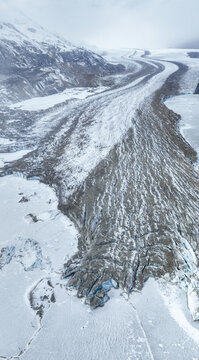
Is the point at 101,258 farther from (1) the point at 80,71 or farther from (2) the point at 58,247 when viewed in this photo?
(1) the point at 80,71

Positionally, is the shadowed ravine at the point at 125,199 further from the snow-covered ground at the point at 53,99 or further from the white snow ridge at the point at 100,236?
the snow-covered ground at the point at 53,99

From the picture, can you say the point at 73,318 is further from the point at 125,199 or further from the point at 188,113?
the point at 188,113

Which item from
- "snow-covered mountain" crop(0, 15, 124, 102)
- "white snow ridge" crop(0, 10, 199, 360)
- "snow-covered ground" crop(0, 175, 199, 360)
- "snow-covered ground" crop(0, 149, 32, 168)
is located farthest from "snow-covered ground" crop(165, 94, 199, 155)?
"snow-covered mountain" crop(0, 15, 124, 102)

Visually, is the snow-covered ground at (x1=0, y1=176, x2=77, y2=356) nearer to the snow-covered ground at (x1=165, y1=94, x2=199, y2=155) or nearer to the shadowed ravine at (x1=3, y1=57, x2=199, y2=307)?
the shadowed ravine at (x1=3, y1=57, x2=199, y2=307)

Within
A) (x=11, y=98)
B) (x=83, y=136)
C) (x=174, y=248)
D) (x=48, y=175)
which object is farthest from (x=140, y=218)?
(x=11, y=98)

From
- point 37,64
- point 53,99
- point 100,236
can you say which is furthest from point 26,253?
point 37,64

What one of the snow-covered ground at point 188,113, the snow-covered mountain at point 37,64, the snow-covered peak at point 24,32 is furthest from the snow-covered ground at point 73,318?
the snow-covered peak at point 24,32

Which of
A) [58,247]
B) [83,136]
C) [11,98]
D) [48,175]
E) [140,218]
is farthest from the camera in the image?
[11,98]
